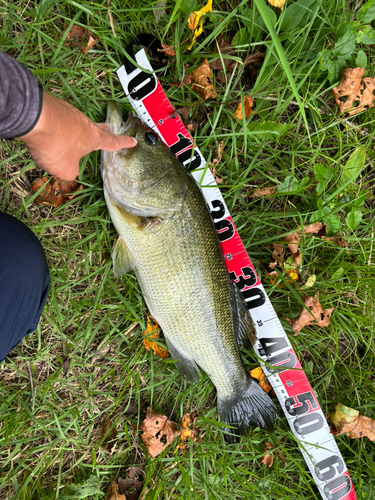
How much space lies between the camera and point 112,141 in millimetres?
2131

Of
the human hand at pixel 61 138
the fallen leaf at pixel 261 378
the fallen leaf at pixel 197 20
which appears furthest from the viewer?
the fallen leaf at pixel 261 378

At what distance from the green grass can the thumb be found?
448mm

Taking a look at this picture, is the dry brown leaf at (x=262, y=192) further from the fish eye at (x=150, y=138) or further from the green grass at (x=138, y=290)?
the fish eye at (x=150, y=138)

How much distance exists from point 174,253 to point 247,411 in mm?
1499

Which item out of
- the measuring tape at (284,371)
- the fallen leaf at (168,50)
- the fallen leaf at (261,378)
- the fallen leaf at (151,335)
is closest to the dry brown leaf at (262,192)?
the measuring tape at (284,371)

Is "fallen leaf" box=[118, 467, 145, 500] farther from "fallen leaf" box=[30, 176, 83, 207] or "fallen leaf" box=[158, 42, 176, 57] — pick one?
"fallen leaf" box=[158, 42, 176, 57]

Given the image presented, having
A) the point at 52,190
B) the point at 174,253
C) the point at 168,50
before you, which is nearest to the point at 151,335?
the point at 174,253

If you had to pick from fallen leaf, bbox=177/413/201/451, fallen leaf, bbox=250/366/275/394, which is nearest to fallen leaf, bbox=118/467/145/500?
fallen leaf, bbox=177/413/201/451

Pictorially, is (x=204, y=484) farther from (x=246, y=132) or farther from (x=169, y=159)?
(x=246, y=132)

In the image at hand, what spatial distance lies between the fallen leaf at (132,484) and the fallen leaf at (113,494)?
0.05 metres

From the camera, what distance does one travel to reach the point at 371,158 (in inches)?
122

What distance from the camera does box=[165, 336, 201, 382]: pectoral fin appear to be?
269 centimetres

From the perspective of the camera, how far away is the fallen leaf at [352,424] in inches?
115

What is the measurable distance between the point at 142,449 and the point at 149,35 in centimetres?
331
